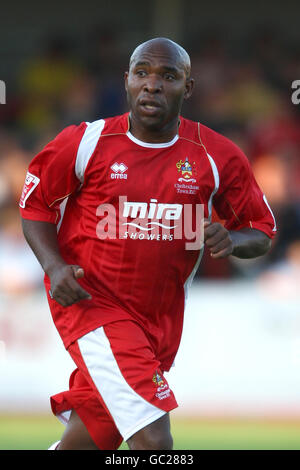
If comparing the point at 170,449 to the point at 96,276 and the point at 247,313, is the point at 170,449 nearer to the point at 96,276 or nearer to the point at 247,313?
the point at 96,276

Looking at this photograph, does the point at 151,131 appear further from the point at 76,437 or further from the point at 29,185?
the point at 76,437

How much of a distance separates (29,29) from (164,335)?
985cm

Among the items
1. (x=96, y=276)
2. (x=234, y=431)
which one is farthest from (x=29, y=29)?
(x=96, y=276)

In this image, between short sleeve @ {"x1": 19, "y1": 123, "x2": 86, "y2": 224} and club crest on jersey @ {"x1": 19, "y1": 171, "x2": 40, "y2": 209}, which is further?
club crest on jersey @ {"x1": 19, "y1": 171, "x2": 40, "y2": 209}

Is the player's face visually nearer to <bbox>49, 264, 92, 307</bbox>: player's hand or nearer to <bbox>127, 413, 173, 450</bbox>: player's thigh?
<bbox>49, 264, 92, 307</bbox>: player's hand

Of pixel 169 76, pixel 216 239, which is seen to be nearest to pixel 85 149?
pixel 169 76

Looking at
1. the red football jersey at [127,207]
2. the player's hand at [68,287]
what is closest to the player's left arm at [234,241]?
the red football jersey at [127,207]

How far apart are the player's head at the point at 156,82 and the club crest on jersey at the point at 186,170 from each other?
0.74 ft

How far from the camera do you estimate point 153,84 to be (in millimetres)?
4535

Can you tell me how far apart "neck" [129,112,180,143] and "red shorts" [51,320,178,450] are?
97 centimetres

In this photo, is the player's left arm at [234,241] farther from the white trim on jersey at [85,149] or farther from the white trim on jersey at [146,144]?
the white trim on jersey at [85,149]

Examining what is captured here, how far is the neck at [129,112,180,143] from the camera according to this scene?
15.3ft

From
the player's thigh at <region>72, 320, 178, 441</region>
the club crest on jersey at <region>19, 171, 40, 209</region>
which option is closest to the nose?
the club crest on jersey at <region>19, 171, 40, 209</region>

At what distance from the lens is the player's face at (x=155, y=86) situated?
4559 millimetres
